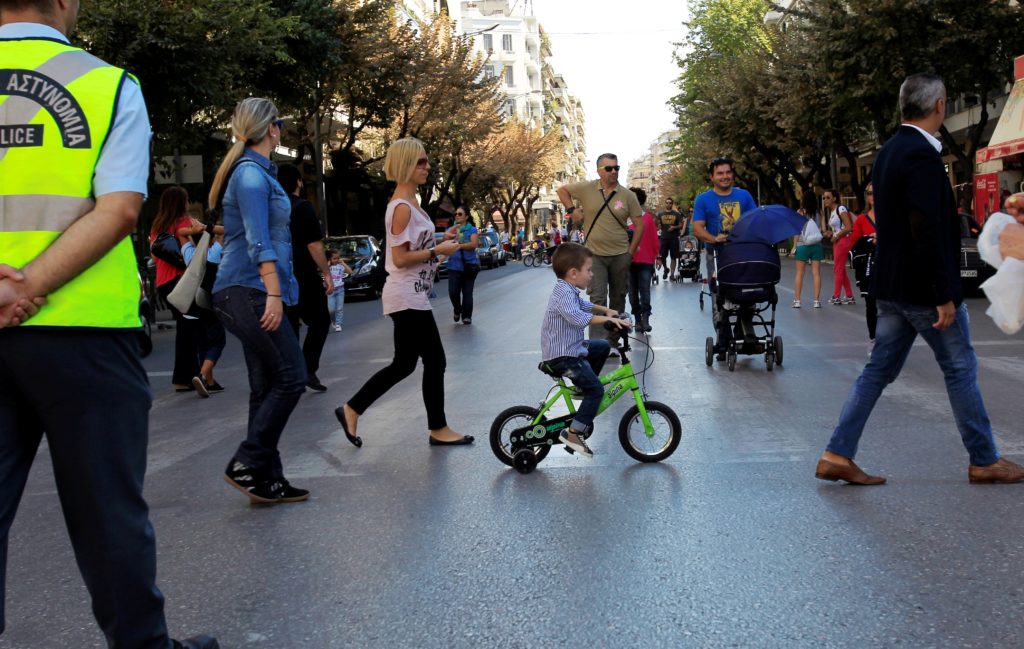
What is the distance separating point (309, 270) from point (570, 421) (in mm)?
3881

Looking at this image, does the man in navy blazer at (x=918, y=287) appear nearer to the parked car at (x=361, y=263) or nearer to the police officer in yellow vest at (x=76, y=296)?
the police officer in yellow vest at (x=76, y=296)

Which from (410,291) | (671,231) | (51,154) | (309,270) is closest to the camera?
(51,154)

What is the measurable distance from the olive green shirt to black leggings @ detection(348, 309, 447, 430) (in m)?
4.48

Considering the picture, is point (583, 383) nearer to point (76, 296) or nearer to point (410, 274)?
point (410, 274)

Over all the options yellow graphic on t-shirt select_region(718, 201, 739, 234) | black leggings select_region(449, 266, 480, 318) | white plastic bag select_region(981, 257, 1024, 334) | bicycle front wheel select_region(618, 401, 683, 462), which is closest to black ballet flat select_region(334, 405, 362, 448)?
bicycle front wheel select_region(618, 401, 683, 462)

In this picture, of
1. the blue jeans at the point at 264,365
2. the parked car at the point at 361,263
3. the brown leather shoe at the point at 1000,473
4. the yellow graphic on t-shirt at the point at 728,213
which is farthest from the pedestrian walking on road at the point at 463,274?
the brown leather shoe at the point at 1000,473

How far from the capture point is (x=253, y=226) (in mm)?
5297

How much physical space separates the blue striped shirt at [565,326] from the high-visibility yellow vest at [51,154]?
3.55 m

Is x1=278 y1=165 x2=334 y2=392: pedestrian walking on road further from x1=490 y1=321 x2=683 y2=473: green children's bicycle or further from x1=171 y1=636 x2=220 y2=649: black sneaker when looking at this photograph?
A: x1=171 y1=636 x2=220 y2=649: black sneaker

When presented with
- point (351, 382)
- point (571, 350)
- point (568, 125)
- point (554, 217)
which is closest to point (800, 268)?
point (351, 382)

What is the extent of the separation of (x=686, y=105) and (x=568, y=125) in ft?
346

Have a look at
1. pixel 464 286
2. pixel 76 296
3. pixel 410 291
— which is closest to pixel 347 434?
pixel 410 291

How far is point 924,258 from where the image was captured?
5203mm

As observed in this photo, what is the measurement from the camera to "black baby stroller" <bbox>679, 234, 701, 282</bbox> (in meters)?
26.0
